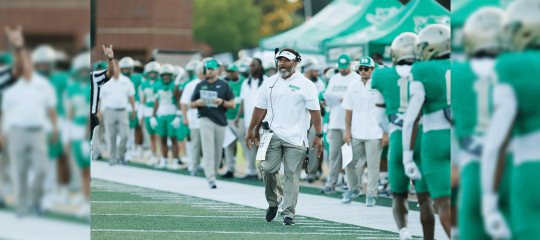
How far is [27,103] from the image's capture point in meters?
3.57

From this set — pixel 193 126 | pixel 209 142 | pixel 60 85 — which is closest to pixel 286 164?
pixel 209 142

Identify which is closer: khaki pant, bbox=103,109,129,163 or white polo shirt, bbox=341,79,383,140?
white polo shirt, bbox=341,79,383,140

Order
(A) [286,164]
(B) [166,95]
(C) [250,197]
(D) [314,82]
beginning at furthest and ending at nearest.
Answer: (B) [166,95], (D) [314,82], (C) [250,197], (A) [286,164]

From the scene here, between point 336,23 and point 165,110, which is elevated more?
point 336,23

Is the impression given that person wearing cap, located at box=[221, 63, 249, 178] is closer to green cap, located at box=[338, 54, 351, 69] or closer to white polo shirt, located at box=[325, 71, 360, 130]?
white polo shirt, located at box=[325, 71, 360, 130]

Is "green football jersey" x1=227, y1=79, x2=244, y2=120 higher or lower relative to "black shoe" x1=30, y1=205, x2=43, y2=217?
higher

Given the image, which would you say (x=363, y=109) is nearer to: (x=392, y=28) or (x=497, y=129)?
(x=497, y=129)

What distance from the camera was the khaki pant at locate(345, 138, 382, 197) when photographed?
983cm

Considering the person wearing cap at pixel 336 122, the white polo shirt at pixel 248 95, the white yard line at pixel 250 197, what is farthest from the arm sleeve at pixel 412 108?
the white polo shirt at pixel 248 95

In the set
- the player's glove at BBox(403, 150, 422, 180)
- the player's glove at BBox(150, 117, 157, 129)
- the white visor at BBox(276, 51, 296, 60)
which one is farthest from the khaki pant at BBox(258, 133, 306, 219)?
the player's glove at BBox(150, 117, 157, 129)

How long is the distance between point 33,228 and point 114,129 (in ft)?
43.4

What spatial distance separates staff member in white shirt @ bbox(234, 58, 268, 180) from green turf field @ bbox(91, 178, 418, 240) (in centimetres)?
296

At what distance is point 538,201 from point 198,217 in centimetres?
573

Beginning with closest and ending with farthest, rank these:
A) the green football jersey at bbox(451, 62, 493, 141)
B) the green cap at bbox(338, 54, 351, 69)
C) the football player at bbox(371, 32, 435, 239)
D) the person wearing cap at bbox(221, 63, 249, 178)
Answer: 1. the green football jersey at bbox(451, 62, 493, 141)
2. the football player at bbox(371, 32, 435, 239)
3. the green cap at bbox(338, 54, 351, 69)
4. the person wearing cap at bbox(221, 63, 249, 178)
